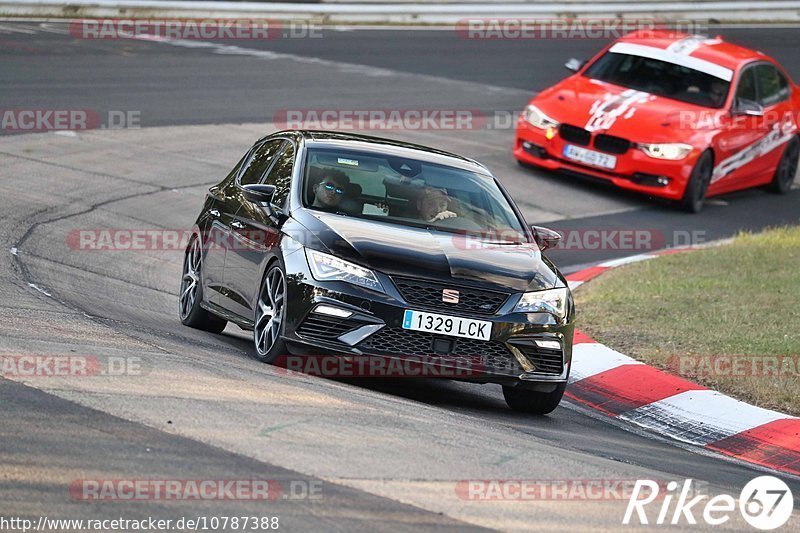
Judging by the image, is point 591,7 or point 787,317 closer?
point 787,317

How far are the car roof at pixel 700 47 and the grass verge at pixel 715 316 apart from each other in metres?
4.46

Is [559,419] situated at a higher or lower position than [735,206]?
higher

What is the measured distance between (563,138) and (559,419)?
9.16 meters

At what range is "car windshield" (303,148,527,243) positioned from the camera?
8844mm

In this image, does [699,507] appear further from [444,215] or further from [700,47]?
[700,47]

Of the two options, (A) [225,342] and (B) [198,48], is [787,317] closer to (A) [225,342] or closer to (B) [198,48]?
(A) [225,342]

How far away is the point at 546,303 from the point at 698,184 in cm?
957

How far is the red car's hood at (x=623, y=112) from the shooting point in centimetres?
1706

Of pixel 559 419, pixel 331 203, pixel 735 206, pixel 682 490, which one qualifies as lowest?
pixel 735 206

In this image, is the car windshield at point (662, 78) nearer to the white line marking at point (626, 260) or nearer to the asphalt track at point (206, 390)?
the asphalt track at point (206, 390)

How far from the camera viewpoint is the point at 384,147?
31.4 feet

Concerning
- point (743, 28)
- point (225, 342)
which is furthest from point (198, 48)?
point (225, 342)

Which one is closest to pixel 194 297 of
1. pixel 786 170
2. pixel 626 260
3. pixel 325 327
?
pixel 325 327

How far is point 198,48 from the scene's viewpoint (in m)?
24.7
